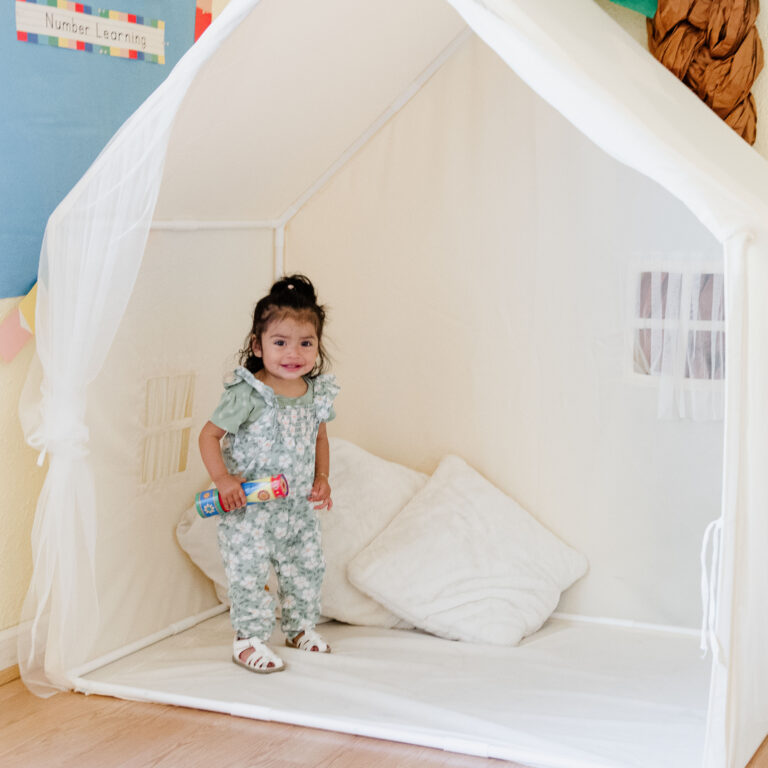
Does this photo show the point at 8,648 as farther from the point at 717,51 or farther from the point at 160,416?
the point at 717,51

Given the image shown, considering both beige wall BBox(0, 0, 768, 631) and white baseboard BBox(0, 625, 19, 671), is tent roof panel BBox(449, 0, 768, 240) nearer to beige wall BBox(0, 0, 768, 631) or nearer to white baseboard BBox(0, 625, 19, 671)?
beige wall BBox(0, 0, 768, 631)

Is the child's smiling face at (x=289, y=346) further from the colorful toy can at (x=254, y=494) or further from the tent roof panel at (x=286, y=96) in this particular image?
the tent roof panel at (x=286, y=96)

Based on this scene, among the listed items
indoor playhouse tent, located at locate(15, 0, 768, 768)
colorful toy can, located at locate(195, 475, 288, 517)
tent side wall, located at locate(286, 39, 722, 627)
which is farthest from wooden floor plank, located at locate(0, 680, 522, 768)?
tent side wall, located at locate(286, 39, 722, 627)

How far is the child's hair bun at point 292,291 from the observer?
7.24 ft

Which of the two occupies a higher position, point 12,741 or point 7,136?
point 7,136

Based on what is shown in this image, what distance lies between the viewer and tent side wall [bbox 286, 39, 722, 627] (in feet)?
8.05

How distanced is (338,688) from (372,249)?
1.13m

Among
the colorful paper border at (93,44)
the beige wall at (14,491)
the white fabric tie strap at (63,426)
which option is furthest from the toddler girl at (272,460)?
the colorful paper border at (93,44)

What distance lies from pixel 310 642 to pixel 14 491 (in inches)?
26.1

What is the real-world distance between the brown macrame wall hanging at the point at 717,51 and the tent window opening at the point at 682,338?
15.3 inches

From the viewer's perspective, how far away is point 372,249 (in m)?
2.75

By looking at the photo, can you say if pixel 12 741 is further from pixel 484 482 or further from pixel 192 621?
pixel 484 482

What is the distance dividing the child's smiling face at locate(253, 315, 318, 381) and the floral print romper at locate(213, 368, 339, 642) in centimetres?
5

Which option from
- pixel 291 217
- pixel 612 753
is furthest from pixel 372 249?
pixel 612 753
